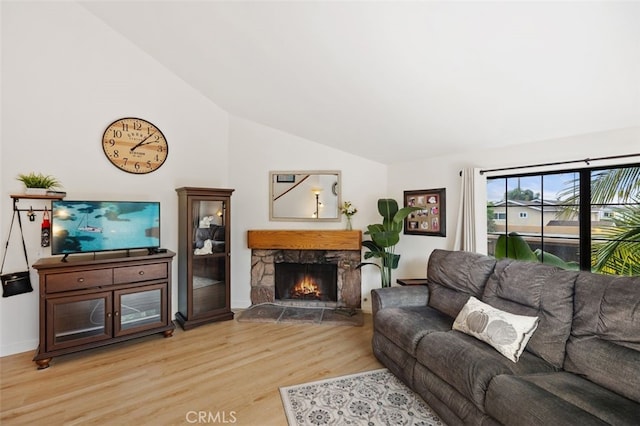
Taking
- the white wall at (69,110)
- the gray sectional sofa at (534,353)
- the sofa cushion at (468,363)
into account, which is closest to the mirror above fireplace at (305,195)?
the white wall at (69,110)

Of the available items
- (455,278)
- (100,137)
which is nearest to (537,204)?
(455,278)

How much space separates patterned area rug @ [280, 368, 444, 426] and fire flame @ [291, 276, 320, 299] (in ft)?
6.00

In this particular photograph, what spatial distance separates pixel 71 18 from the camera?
2912 millimetres

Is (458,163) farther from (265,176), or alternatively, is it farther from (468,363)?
(265,176)

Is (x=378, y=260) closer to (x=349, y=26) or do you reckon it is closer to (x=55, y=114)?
(x=349, y=26)

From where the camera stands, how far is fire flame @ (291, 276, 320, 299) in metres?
4.09

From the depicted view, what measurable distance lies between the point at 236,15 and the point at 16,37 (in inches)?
90.2

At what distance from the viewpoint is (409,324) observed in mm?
2240

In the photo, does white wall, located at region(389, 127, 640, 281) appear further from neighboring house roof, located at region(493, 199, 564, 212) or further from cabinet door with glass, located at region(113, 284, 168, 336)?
cabinet door with glass, located at region(113, 284, 168, 336)

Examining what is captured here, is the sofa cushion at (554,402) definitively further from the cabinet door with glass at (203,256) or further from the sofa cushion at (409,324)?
the cabinet door with glass at (203,256)

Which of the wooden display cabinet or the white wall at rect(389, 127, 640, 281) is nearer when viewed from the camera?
the white wall at rect(389, 127, 640, 281)

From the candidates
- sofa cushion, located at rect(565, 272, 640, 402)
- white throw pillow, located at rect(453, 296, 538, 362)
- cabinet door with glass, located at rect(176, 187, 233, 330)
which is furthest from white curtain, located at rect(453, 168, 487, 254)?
cabinet door with glass, located at rect(176, 187, 233, 330)

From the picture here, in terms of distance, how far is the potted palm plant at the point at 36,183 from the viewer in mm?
2619

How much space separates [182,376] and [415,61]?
9.97 feet
